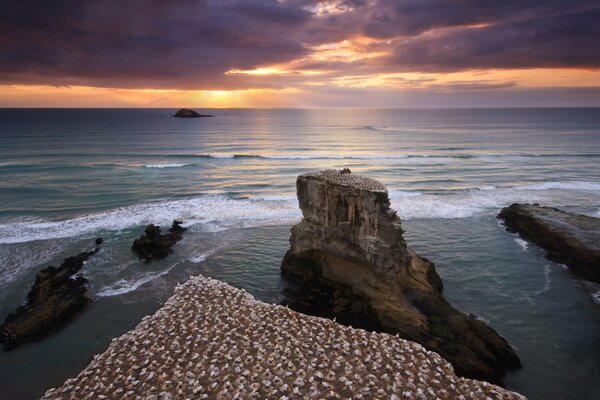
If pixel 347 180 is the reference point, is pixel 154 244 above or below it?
below

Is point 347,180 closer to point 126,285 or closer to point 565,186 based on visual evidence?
point 126,285

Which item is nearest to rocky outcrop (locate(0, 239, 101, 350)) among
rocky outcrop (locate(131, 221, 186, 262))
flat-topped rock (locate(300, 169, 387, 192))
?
rocky outcrop (locate(131, 221, 186, 262))

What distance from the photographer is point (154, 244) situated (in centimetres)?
2794

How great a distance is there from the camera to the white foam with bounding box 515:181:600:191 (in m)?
46.2

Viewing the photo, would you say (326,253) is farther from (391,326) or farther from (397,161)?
(397,161)

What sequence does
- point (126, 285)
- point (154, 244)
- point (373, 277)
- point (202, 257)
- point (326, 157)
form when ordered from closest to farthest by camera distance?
point (373, 277), point (126, 285), point (202, 257), point (154, 244), point (326, 157)

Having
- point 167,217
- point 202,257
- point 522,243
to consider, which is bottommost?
point 202,257

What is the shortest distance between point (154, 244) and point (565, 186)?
1911 inches

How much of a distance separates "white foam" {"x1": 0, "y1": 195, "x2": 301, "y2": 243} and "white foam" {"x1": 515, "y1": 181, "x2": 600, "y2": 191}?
3106cm

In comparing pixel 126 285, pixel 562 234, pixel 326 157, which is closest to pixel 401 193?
pixel 562 234

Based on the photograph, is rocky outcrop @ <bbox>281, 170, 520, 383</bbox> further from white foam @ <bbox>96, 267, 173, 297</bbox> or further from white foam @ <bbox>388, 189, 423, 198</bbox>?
white foam @ <bbox>388, 189, 423, 198</bbox>

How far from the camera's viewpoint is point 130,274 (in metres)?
24.9

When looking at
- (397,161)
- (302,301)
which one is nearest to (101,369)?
(302,301)

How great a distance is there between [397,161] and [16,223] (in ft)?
177
